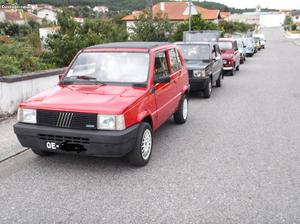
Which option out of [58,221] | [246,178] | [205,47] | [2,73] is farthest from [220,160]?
[205,47]

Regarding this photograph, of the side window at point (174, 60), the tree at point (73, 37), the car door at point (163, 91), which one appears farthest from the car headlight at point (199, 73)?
the tree at point (73, 37)

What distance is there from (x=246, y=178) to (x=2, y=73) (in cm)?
621

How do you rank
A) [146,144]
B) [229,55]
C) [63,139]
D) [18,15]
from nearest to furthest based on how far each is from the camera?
[63,139], [146,144], [18,15], [229,55]

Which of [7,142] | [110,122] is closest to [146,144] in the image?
[110,122]

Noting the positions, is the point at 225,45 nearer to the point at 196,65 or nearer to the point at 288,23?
the point at 196,65

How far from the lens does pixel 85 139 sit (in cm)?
470

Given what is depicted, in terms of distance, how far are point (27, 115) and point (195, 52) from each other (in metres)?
7.61

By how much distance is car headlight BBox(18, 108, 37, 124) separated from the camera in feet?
16.4

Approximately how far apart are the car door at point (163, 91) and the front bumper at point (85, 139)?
1058 millimetres

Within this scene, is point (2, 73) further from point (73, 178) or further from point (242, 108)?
point (242, 108)

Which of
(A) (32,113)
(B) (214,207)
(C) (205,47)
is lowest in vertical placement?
(B) (214,207)

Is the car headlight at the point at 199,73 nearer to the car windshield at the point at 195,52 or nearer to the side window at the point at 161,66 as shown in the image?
the car windshield at the point at 195,52

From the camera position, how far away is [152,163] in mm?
5430

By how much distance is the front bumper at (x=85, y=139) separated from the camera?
4.65m
